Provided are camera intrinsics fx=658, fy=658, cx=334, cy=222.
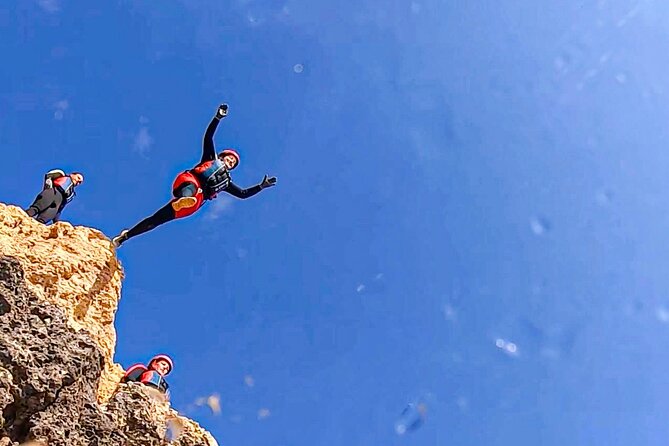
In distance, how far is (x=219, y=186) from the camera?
1067 cm

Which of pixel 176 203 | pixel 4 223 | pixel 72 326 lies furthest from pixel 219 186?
pixel 72 326

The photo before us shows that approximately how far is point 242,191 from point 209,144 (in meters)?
1.06

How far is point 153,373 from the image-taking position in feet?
29.0

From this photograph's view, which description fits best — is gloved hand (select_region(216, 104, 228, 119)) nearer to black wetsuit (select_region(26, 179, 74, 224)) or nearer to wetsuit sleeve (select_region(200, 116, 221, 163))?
wetsuit sleeve (select_region(200, 116, 221, 163))

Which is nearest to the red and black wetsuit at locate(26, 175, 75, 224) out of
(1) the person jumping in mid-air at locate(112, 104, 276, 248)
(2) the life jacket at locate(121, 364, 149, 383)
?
(1) the person jumping in mid-air at locate(112, 104, 276, 248)

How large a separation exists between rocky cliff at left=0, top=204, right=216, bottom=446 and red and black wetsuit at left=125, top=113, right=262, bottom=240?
68.0 inches

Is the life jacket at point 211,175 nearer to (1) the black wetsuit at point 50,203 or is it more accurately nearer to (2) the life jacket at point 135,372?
(1) the black wetsuit at point 50,203

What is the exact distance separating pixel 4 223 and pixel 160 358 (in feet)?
9.43

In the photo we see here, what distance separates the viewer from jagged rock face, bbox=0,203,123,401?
7.30m

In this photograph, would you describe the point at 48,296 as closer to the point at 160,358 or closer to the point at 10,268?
the point at 10,268

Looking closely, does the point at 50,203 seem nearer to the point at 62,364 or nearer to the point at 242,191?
the point at 242,191

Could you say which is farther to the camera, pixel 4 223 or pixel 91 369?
pixel 4 223

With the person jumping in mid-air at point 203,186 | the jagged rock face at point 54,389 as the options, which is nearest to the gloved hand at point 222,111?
the person jumping in mid-air at point 203,186

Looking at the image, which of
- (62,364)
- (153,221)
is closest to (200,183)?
(153,221)
